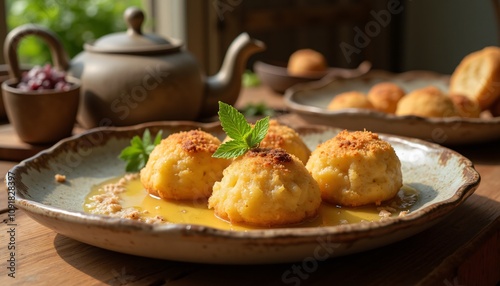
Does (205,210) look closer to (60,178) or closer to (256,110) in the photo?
(60,178)

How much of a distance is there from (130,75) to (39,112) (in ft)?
0.90

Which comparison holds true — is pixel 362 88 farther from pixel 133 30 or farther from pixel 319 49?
pixel 319 49

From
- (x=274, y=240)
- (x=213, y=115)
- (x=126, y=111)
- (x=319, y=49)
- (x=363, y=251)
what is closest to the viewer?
(x=274, y=240)

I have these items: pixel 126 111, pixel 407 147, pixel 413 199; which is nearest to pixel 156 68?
pixel 126 111

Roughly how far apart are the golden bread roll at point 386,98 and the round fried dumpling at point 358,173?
0.67m

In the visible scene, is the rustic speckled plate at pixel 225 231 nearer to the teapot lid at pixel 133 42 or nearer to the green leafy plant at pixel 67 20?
the teapot lid at pixel 133 42

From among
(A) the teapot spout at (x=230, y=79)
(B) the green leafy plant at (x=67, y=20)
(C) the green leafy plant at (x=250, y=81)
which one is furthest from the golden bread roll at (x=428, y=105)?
(B) the green leafy plant at (x=67, y=20)

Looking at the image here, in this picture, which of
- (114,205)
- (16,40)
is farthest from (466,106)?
(16,40)

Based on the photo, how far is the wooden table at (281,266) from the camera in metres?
0.86

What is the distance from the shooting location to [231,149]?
3.48ft

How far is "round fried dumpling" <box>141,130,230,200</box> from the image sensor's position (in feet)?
3.69

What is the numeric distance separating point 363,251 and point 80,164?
691 millimetres

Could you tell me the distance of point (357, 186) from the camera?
108 cm

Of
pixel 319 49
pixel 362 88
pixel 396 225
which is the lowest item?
pixel 319 49
